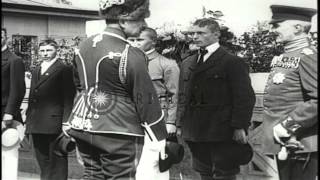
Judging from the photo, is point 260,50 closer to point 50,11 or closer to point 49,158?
point 50,11

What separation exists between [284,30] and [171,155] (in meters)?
0.99

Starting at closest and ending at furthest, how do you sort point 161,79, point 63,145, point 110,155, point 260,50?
1. point 110,155
2. point 260,50
3. point 161,79
4. point 63,145

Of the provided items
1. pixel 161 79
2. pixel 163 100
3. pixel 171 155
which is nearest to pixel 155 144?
pixel 171 155

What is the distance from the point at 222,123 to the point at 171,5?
0.77 m

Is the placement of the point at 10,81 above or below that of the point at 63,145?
above

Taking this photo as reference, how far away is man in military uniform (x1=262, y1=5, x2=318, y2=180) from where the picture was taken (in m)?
3.45

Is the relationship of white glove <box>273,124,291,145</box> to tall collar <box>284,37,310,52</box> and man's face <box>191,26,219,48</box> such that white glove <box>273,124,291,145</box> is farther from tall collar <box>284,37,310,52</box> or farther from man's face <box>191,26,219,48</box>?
man's face <box>191,26,219,48</box>

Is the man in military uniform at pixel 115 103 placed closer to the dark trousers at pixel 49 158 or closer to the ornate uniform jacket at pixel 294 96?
the dark trousers at pixel 49 158

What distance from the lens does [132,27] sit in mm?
3498

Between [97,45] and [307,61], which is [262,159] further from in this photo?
[97,45]

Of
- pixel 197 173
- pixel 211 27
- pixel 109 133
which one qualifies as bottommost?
pixel 197 173

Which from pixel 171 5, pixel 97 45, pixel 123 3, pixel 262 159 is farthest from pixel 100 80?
A: pixel 262 159

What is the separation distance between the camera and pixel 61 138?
A: 13.1 feet

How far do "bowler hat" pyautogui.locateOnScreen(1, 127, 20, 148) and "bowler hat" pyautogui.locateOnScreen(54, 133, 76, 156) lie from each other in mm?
255
